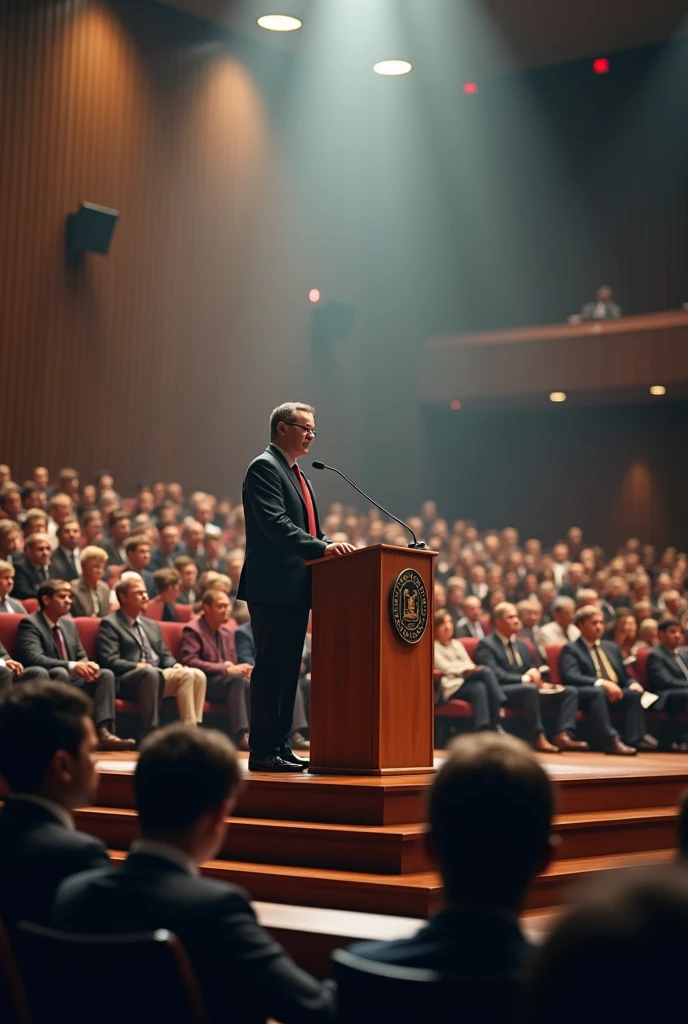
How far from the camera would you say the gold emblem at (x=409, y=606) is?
11.6 feet

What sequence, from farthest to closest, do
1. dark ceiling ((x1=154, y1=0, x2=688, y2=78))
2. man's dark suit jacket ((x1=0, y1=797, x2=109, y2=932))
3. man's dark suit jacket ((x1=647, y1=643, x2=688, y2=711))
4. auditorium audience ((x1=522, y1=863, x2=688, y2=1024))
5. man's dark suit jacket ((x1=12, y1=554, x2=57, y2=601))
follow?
dark ceiling ((x1=154, y1=0, x2=688, y2=78))
man's dark suit jacket ((x1=647, y1=643, x2=688, y2=711))
man's dark suit jacket ((x1=12, y1=554, x2=57, y2=601))
man's dark suit jacket ((x1=0, y1=797, x2=109, y2=932))
auditorium audience ((x1=522, y1=863, x2=688, y2=1024))

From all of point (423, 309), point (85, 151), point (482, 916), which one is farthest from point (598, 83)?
point (482, 916)

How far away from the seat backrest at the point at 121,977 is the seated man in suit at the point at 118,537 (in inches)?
245

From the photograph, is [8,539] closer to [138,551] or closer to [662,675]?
[138,551]

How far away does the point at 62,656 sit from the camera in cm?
537

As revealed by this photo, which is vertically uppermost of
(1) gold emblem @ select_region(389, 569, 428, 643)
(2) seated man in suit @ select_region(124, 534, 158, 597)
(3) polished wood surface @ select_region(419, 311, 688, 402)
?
(3) polished wood surface @ select_region(419, 311, 688, 402)

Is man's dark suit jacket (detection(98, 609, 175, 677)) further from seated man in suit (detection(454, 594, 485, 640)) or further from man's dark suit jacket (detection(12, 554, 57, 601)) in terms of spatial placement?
seated man in suit (detection(454, 594, 485, 640))

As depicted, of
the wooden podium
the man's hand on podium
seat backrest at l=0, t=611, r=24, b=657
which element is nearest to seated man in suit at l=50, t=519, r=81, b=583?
seat backrest at l=0, t=611, r=24, b=657

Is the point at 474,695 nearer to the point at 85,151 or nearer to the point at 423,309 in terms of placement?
the point at 85,151

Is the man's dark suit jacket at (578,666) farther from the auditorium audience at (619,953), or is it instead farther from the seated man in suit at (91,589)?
the auditorium audience at (619,953)

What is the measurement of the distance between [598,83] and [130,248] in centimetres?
595

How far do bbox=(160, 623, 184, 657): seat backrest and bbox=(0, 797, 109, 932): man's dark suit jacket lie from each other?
4.38 meters

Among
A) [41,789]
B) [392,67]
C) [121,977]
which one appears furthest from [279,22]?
[121,977]

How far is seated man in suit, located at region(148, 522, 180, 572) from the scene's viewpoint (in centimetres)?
764
